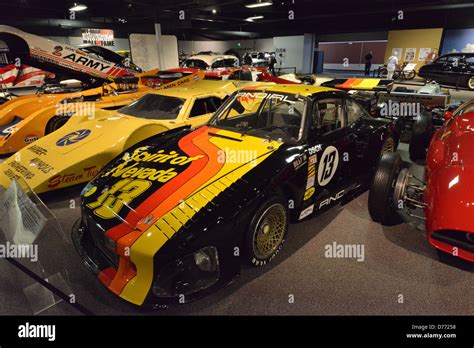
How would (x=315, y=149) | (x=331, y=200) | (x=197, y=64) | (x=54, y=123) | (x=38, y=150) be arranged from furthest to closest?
(x=197, y=64)
(x=54, y=123)
(x=38, y=150)
(x=331, y=200)
(x=315, y=149)

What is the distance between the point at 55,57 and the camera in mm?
6281

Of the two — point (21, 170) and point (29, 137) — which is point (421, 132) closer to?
point (21, 170)

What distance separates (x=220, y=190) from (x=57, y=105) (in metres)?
4.91

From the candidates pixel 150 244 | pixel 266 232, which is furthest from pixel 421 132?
pixel 150 244

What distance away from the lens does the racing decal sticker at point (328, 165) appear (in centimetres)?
281

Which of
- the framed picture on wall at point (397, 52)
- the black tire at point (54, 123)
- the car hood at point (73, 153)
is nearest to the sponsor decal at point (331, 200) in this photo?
the car hood at point (73, 153)

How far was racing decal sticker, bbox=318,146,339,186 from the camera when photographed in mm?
2812

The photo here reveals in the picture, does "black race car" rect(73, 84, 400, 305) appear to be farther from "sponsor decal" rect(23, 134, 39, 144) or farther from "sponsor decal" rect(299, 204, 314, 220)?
"sponsor decal" rect(23, 134, 39, 144)

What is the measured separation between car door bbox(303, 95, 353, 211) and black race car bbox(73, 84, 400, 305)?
11mm

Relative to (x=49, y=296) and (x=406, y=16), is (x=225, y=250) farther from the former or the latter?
(x=406, y=16)

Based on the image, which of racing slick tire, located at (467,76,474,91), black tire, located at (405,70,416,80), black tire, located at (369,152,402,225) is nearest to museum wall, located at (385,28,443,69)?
black tire, located at (405,70,416,80)

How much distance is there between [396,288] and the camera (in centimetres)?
227
